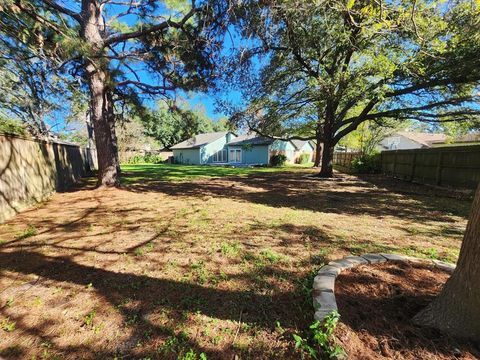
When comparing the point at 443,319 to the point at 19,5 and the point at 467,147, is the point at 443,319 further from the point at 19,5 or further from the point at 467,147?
the point at 467,147

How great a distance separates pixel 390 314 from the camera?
2.06 metres

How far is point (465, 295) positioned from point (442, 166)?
9416 mm

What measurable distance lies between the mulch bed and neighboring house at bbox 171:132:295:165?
25562mm

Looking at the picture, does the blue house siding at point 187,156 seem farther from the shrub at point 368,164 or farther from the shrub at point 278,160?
the shrub at point 368,164

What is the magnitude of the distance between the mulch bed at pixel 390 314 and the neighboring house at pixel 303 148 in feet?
94.4

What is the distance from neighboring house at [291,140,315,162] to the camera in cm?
3188

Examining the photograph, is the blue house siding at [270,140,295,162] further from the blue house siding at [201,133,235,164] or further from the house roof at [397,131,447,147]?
the house roof at [397,131,447,147]

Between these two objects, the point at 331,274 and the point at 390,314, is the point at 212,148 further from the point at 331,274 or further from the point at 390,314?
the point at 390,314

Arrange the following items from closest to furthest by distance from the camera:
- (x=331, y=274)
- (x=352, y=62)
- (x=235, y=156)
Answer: (x=331, y=274)
(x=352, y=62)
(x=235, y=156)

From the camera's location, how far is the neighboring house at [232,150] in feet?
93.7

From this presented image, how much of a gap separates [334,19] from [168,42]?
5.65 m

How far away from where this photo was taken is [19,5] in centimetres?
415

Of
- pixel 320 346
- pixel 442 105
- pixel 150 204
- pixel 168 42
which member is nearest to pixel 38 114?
pixel 150 204

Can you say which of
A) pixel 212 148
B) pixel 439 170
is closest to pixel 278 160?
pixel 212 148
